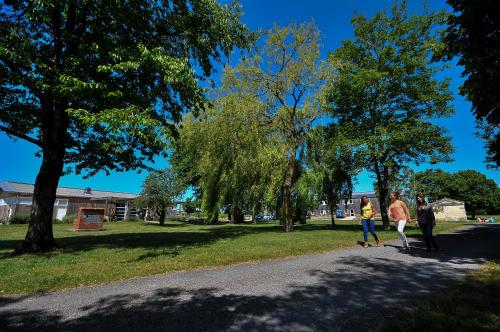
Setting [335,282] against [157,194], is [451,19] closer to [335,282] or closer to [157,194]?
[335,282]

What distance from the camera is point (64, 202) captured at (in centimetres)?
3997

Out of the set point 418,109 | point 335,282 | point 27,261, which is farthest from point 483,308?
point 418,109

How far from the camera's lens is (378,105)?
2111cm

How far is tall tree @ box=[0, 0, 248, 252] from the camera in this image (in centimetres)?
781

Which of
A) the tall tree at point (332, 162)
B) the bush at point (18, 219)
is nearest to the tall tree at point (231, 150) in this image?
the tall tree at point (332, 162)

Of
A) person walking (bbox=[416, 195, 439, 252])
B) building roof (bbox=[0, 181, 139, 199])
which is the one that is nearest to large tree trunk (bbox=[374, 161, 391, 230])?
person walking (bbox=[416, 195, 439, 252])

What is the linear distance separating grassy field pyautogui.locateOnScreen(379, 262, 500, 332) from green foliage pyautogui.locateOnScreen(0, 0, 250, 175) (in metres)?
7.07

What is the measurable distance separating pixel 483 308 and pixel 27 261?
1043 centimetres

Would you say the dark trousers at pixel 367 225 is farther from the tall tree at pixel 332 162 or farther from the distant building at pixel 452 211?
the distant building at pixel 452 211

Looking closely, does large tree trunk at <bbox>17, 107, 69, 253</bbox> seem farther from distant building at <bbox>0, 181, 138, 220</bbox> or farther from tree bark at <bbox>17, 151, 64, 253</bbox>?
distant building at <bbox>0, 181, 138, 220</bbox>

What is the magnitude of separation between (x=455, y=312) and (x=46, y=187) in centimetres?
1164

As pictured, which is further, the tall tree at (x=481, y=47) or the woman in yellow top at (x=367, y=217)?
the woman in yellow top at (x=367, y=217)

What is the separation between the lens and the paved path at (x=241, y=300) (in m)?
3.43

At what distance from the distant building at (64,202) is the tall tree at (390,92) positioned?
3024 cm
